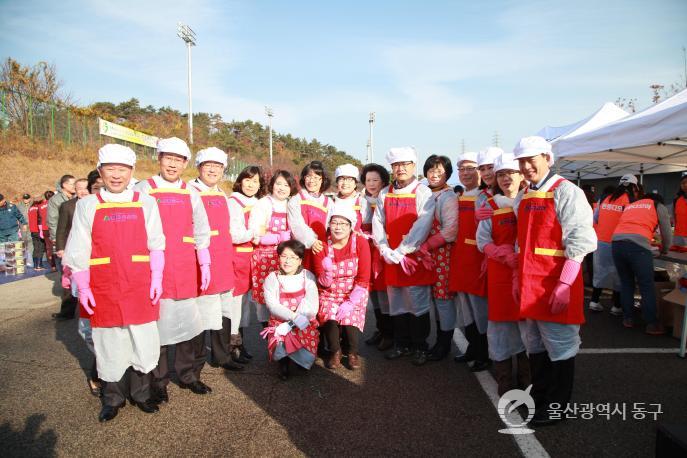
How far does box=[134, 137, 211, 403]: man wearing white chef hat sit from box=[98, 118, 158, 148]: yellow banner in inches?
694

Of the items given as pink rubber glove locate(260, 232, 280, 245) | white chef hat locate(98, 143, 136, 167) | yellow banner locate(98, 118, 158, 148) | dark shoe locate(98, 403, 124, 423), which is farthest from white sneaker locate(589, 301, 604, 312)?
yellow banner locate(98, 118, 158, 148)

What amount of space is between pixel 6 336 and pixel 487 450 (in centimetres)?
568

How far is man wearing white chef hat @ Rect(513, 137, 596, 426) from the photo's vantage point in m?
2.71

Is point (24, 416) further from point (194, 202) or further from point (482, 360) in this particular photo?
point (482, 360)

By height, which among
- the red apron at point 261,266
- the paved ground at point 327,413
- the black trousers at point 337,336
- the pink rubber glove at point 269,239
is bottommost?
the paved ground at point 327,413

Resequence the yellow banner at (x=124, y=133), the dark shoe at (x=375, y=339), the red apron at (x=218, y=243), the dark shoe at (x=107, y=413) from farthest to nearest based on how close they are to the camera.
Result: the yellow banner at (x=124, y=133)
the dark shoe at (x=375, y=339)
the red apron at (x=218, y=243)
the dark shoe at (x=107, y=413)

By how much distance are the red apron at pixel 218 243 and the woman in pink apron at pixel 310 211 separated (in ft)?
2.39

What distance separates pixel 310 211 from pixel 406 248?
1.10 meters

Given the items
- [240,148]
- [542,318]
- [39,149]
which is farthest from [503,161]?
[240,148]

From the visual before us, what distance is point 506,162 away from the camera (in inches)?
127

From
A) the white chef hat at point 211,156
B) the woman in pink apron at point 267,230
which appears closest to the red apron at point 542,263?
the woman in pink apron at point 267,230

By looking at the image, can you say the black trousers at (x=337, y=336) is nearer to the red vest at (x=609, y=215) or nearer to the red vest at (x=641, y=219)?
the red vest at (x=641, y=219)

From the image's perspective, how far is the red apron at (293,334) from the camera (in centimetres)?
379

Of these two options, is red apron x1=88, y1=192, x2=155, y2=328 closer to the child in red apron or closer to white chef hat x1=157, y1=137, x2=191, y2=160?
white chef hat x1=157, y1=137, x2=191, y2=160
